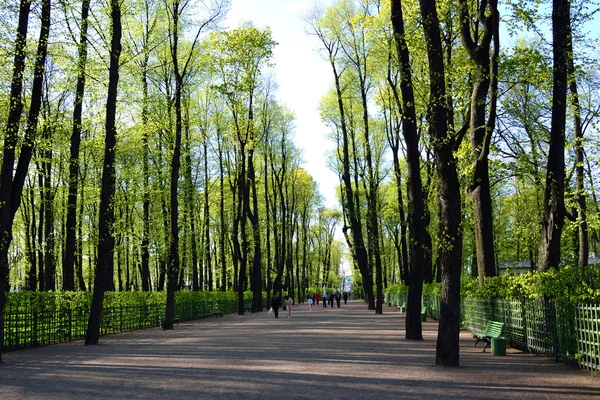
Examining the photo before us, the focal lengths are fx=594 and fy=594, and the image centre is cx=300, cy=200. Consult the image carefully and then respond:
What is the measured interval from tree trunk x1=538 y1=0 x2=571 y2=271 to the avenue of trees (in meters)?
0.04

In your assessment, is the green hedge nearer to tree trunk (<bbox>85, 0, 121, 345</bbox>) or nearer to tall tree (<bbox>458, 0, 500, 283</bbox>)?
tall tree (<bbox>458, 0, 500, 283</bbox>)

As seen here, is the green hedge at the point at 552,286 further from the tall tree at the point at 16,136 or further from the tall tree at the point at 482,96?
the tall tree at the point at 16,136

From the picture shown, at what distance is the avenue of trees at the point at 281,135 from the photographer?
1434 cm

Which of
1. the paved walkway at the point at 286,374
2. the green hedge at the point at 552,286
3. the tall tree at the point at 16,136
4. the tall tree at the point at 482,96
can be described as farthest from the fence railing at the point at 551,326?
the tall tree at the point at 16,136

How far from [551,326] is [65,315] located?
1517 cm

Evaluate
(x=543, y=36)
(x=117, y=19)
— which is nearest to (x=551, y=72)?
(x=543, y=36)

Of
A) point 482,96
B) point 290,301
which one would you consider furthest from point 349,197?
point 482,96

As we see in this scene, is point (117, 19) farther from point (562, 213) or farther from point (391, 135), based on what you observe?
point (391, 135)

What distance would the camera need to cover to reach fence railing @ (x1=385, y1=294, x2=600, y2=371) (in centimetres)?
1035

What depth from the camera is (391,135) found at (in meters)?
34.1

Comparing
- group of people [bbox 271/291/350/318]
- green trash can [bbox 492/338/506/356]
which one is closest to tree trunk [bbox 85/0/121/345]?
green trash can [bbox 492/338/506/356]

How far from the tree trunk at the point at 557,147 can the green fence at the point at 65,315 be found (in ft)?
47.0

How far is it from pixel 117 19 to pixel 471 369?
14604 mm

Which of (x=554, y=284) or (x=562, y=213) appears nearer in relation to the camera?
(x=554, y=284)
